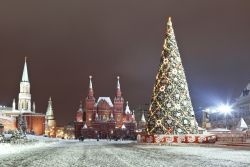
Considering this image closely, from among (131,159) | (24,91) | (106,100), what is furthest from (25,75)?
(131,159)

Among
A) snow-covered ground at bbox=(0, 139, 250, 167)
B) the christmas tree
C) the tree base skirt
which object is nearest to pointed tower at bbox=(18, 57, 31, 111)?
the christmas tree

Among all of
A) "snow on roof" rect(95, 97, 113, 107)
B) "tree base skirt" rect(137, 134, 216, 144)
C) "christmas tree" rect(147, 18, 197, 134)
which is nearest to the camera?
"tree base skirt" rect(137, 134, 216, 144)

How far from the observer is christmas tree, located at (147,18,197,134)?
144 ft

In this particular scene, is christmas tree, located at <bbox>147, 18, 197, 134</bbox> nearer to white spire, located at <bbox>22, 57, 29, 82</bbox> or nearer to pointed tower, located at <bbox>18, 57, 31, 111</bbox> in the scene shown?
white spire, located at <bbox>22, 57, 29, 82</bbox>

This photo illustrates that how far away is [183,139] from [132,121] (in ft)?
343

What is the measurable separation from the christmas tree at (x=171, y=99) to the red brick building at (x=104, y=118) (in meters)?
96.3

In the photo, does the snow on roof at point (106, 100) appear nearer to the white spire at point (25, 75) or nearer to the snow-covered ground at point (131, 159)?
the white spire at point (25, 75)

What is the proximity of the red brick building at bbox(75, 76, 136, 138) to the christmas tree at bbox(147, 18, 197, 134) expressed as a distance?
9627 centimetres

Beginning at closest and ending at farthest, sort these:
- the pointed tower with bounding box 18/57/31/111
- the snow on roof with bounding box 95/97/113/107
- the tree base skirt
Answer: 1. the tree base skirt
2. the snow on roof with bounding box 95/97/113/107
3. the pointed tower with bounding box 18/57/31/111

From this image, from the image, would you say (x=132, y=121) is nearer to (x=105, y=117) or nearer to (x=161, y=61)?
(x=105, y=117)

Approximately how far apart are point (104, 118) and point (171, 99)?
103 meters

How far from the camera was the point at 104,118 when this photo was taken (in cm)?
14625

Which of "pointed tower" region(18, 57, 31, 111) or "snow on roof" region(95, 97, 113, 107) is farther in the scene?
"pointed tower" region(18, 57, 31, 111)

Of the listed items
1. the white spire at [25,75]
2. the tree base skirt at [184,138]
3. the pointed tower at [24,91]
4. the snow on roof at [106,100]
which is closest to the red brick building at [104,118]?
the snow on roof at [106,100]
